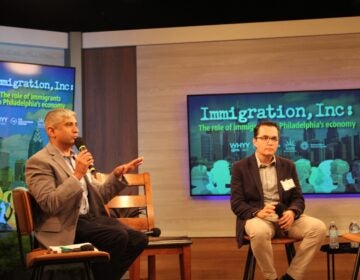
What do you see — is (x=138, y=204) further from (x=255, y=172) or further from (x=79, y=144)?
(x=79, y=144)

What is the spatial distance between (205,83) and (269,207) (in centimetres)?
322

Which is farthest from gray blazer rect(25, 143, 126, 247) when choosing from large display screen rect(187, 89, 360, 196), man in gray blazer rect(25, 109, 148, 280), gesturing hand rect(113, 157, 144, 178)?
large display screen rect(187, 89, 360, 196)

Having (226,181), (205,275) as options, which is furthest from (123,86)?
(205,275)

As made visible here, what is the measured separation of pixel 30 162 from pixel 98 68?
3.78m

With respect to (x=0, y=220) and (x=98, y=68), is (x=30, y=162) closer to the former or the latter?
(x=0, y=220)

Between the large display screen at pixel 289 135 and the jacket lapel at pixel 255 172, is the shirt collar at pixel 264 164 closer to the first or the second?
the jacket lapel at pixel 255 172

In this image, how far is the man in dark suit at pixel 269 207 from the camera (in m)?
3.39

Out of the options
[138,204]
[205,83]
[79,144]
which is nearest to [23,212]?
[79,144]

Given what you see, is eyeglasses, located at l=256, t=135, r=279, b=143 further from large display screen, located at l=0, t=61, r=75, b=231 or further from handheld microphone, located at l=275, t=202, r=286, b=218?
large display screen, located at l=0, t=61, r=75, b=231

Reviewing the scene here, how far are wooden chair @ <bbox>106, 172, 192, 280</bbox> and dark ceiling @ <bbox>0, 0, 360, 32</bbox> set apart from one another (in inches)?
155

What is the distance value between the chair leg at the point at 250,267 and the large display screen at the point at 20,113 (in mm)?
2929

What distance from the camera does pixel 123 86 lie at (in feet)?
21.6

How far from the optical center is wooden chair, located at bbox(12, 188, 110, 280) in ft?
8.55

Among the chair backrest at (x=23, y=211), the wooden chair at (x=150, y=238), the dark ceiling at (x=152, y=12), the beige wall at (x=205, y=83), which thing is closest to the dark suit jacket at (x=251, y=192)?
the wooden chair at (x=150, y=238)
